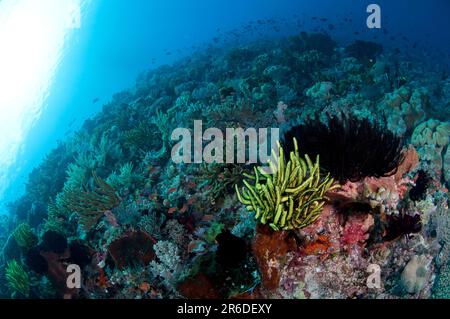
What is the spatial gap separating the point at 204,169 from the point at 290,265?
300 centimetres

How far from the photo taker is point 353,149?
4.63m

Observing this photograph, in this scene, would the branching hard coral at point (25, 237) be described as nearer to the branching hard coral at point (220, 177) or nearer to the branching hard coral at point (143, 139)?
the branching hard coral at point (220, 177)

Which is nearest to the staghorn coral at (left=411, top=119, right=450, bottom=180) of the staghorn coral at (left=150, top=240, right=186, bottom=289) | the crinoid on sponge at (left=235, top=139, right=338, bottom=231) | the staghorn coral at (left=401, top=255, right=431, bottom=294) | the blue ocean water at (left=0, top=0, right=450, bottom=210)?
the staghorn coral at (left=401, top=255, right=431, bottom=294)

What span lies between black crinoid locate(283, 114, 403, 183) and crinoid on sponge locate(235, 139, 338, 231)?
51 cm

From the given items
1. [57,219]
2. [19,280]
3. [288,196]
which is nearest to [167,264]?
[288,196]

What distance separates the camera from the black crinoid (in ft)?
15.3

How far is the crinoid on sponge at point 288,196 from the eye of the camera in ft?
13.0

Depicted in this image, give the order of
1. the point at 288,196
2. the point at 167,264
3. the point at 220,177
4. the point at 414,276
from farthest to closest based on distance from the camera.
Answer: the point at 220,177 → the point at 167,264 → the point at 414,276 → the point at 288,196

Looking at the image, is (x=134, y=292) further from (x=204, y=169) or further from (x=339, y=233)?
(x=339, y=233)

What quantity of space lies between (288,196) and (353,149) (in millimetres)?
1426

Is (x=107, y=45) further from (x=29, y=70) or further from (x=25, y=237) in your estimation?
(x=25, y=237)

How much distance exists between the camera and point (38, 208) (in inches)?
556

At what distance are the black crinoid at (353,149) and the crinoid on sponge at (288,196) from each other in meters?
0.51
